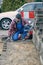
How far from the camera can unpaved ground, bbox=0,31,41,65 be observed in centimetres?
848

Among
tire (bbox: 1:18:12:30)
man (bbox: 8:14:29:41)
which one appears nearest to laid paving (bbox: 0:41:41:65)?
man (bbox: 8:14:29:41)

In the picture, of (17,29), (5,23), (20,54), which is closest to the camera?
(20,54)

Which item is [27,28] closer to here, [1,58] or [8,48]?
[8,48]

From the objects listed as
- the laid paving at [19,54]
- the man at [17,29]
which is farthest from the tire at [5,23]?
the laid paving at [19,54]

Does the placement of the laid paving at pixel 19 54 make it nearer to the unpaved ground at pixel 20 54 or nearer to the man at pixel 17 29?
the unpaved ground at pixel 20 54

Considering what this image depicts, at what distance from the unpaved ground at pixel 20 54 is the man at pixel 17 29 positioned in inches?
28.2

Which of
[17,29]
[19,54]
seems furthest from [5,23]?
[19,54]

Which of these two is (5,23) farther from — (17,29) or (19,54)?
(19,54)

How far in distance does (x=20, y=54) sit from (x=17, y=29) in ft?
9.39

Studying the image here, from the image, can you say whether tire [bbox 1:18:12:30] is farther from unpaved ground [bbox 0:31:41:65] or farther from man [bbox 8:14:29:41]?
unpaved ground [bbox 0:31:41:65]

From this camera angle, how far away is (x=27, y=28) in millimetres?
12227

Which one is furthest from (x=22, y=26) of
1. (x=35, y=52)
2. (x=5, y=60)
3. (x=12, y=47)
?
(x=5, y=60)

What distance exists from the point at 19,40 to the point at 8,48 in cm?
166

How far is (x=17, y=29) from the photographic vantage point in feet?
39.9
